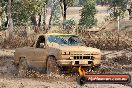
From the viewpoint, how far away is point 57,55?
1377cm

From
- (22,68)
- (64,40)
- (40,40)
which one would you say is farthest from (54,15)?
(64,40)

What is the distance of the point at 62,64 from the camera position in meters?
13.7

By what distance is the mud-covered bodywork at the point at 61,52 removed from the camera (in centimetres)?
1370

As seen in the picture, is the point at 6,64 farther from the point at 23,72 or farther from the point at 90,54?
the point at 90,54

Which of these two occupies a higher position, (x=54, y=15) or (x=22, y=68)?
(x=22, y=68)

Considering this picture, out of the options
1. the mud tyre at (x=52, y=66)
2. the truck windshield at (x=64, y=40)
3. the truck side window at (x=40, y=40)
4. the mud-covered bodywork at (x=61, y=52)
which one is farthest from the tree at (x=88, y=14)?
the mud tyre at (x=52, y=66)

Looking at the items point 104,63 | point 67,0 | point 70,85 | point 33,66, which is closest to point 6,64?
point 104,63

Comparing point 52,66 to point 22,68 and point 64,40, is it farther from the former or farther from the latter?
point 22,68

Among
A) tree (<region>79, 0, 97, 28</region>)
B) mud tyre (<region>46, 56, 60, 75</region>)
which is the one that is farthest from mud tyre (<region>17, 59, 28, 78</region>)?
tree (<region>79, 0, 97, 28</region>)

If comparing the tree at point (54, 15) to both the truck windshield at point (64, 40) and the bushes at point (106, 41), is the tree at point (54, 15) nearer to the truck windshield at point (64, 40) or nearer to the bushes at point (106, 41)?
the bushes at point (106, 41)

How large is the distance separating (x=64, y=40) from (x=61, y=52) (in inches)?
48.4

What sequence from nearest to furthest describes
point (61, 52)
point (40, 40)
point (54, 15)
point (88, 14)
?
point (61, 52), point (40, 40), point (88, 14), point (54, 15)

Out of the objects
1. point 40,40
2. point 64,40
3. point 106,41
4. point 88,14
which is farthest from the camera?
point 88,14

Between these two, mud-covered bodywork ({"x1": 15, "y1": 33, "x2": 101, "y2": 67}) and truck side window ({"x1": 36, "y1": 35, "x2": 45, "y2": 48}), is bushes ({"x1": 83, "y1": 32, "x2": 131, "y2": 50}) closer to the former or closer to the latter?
truck side window ({"x1": 36, "y1": 35, "x2": 45, "y2": 48})
